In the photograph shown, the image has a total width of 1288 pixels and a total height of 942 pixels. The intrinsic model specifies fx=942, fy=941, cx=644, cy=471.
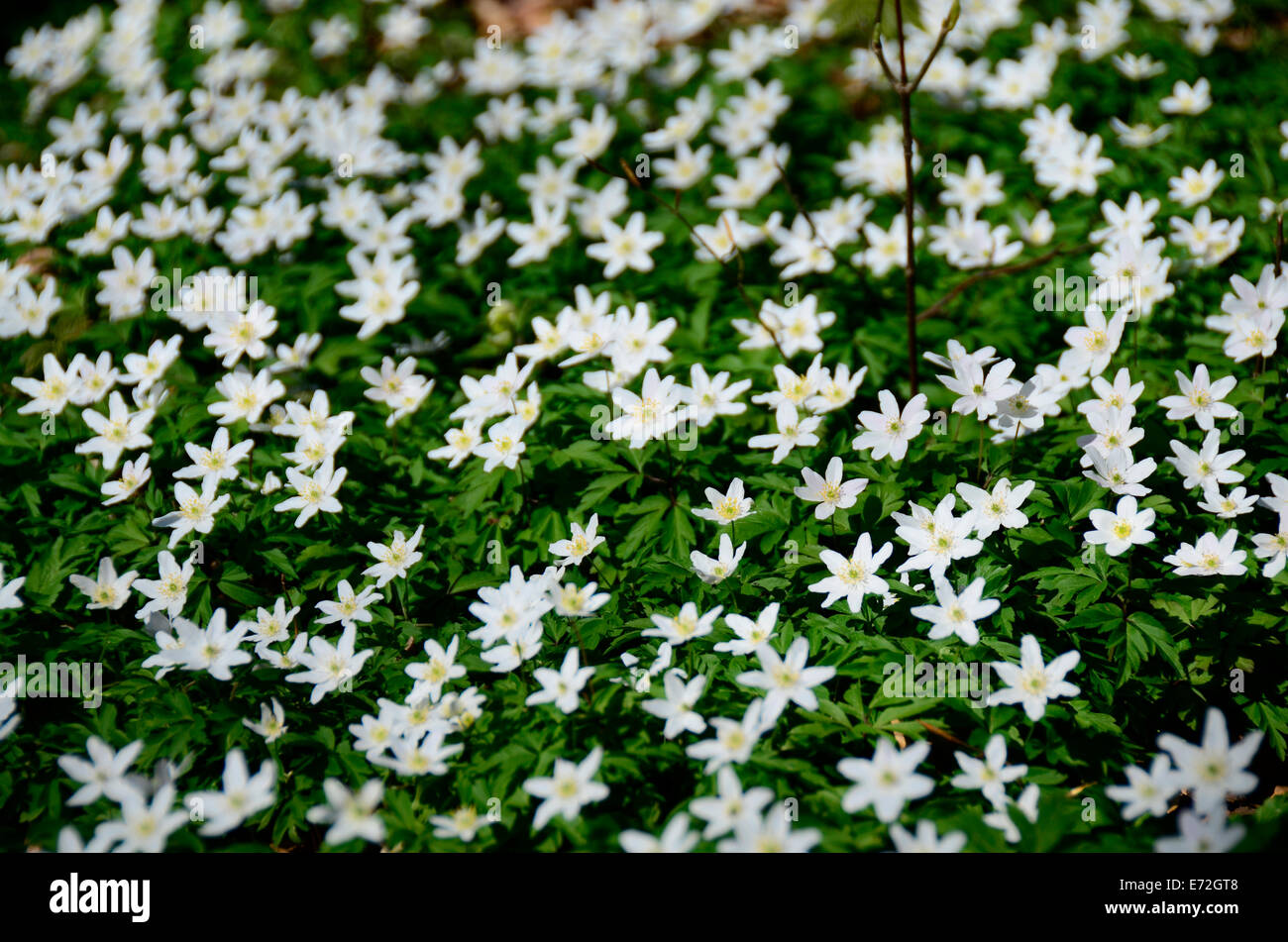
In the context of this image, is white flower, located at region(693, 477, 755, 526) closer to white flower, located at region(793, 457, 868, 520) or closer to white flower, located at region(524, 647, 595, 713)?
white flower, located at region(793, 457, 868, 520)

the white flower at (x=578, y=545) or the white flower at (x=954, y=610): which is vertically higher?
the white flower at (x=578, y=545)

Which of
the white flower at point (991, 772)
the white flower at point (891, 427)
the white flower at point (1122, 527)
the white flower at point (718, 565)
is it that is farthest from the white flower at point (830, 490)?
the white flower at point (991, 772)

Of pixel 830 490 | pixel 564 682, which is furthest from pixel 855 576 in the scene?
pixel 564 682

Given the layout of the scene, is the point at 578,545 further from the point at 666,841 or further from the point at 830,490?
the point at 666,841

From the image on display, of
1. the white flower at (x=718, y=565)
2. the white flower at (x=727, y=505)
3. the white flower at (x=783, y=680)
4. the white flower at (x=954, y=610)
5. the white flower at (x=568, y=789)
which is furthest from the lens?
the white flower at (x=727, y=505)

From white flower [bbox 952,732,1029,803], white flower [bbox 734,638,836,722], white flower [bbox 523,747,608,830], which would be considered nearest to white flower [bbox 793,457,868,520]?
white flower [bbox 734,638,836,722]

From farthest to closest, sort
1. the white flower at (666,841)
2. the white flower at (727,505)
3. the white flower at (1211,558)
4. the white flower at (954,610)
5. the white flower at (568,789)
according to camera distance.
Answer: the white flower at (727,505)
the white flower at (1211,558)
the white flower at (954,610)
the white flower at (568,789)
the white flower at (666,841)

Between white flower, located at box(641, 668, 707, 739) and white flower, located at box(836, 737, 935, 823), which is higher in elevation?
white flower, located at box(641, 668, 707, 739)

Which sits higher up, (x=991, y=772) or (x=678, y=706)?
(x=678, y=706)

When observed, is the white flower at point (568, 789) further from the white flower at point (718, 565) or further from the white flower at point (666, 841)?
the white flower at point (718, 565)

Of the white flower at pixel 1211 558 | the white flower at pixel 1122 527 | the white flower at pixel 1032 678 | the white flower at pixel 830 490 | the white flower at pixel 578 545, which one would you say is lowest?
the white flower at pixel 1032 678

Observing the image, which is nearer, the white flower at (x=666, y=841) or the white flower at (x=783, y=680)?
the white flower at (x=666, y=841)
